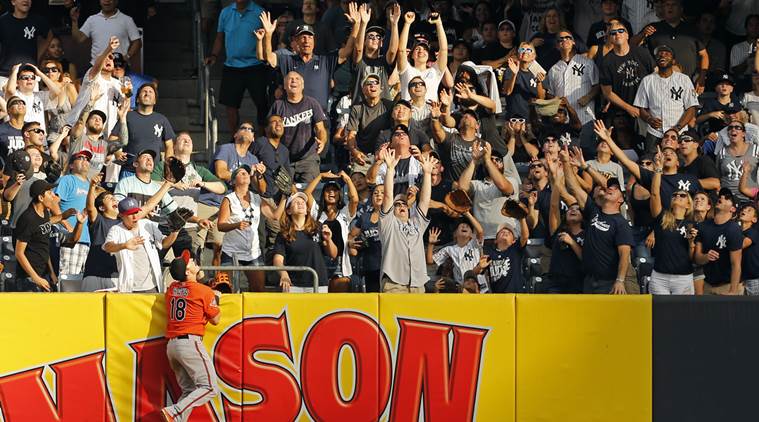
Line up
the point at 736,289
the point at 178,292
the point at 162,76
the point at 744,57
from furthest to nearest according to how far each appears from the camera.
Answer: the point at 162,76 → the point at 744,57 → the point at 736,289 → the point at 178,292

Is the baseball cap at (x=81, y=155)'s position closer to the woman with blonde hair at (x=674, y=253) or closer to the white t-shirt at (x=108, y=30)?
the white t-shirt at (x=108, y=30)

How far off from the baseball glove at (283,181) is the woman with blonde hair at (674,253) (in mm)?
4256

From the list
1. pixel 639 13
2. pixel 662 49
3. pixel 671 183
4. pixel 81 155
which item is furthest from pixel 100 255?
pixel 639 13

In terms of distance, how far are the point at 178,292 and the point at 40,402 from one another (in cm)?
→ 171

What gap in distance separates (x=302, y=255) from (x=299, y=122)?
287 cm

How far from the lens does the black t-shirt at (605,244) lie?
621 inches

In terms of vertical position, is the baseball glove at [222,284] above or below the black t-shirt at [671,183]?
below

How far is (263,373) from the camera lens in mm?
14250

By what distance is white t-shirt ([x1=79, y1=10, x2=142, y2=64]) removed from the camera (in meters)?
20.1

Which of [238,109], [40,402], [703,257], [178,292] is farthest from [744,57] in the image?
[40,402]

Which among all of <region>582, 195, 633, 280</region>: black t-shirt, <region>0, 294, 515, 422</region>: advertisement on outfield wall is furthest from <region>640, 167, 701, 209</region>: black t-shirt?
<region>0, 294, 515, 422</region>: advertisement on outfield wall

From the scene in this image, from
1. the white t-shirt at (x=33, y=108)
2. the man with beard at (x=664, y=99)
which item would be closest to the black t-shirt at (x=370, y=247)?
the man with beard at (x=664, y=99)

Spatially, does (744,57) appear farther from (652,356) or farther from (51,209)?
(51,209)

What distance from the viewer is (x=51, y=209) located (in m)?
16.3
